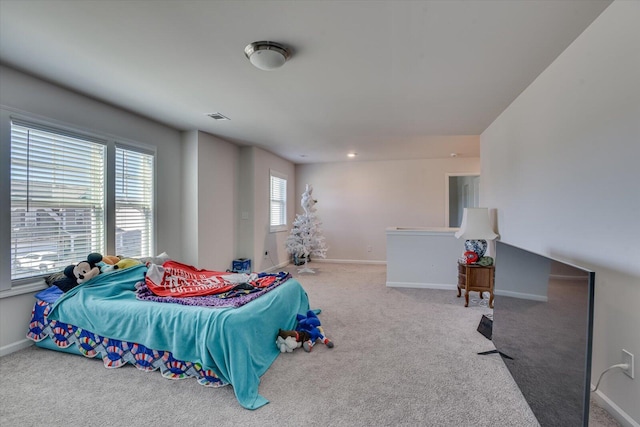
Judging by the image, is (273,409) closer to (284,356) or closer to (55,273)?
(284,356)

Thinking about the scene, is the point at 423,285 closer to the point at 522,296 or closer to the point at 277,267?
the point at 522,296

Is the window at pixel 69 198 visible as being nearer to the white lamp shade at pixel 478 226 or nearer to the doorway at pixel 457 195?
the white lamp shade at pixel 478 226

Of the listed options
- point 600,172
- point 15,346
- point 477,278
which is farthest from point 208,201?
point 600,172

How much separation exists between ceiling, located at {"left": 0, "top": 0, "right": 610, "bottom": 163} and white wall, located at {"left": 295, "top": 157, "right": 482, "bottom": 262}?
112 inches

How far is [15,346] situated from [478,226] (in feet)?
16.0

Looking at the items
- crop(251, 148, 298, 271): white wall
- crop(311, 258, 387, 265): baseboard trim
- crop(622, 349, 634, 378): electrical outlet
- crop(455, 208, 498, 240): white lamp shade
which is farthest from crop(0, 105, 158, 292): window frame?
crop(311, 258, 387, 265): baseboard trim

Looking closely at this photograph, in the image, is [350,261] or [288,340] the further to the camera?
[350,261]

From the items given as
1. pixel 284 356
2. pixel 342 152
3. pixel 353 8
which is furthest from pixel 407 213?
pixel 353 8

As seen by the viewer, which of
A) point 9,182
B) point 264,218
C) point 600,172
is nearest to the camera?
point 600,172

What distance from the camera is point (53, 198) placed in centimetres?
283

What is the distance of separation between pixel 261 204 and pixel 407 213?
10.7ft

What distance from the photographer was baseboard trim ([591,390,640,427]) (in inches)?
63.3

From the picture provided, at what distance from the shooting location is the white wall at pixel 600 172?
1590 mm

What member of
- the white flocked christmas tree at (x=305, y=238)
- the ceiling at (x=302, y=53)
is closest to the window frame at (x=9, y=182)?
the ceiling at (x=302, y=53)
